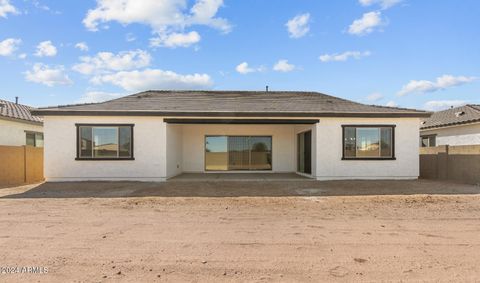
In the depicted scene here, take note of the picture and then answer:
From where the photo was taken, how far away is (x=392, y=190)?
11.2 meters

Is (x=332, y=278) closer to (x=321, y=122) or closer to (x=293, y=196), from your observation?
(x=293, y=196)

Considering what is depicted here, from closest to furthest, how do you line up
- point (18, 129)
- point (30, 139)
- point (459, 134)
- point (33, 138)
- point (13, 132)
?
point (13, 132) < point (18, 129) < point (459, 134) < point (30, 139) < point (33, 138)

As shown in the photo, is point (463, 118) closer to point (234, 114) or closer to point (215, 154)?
point (234, 114)

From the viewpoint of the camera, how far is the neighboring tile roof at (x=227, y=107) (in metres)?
13.5

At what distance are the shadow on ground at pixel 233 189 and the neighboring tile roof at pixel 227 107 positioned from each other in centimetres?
284

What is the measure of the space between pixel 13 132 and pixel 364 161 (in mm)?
17767

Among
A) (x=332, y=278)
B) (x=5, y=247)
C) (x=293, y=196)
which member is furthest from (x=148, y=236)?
(x=293, y=196)

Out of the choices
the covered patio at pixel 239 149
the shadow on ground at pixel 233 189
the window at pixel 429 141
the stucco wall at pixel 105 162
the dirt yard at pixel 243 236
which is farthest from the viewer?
the window at pixel 429 141

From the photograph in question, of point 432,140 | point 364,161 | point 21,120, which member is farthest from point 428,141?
point 21,120

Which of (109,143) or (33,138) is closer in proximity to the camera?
(109,143)

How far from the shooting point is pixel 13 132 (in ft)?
57.8

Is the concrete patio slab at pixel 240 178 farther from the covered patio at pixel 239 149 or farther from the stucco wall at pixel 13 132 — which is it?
the stucco wall at pixel 13 132

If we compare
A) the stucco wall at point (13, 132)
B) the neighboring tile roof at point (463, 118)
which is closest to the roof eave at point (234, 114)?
the stucco wall at point (13, 132)

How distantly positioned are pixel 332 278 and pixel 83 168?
1223 centimetres
